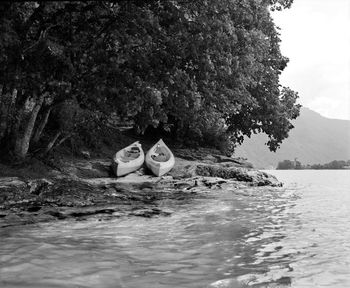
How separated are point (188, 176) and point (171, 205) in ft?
31.3

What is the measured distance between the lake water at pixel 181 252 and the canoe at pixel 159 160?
1139 cm

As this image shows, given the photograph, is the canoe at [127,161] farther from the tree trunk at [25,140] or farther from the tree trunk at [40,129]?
the tree trunk at [25,140]

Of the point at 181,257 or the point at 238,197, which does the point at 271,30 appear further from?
the point at 181,257

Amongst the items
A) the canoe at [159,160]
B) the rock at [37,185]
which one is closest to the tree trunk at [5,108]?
the rock at [37,185]

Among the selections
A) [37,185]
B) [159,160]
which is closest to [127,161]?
[159,160]

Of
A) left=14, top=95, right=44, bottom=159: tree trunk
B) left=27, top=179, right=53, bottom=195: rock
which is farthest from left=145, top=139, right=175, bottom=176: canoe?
left=27, top=179, right=53, bottom=195: rock

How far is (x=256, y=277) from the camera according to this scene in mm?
6004

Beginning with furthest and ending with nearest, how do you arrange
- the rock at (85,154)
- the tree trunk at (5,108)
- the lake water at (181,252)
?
the rock at (85,154) < the tree trunk at (5,108) < the lake water at (181,252)

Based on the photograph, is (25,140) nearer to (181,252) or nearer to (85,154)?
(85,154)

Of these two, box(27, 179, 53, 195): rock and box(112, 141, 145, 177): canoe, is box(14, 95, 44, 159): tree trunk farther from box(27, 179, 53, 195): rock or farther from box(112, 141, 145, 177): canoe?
box(112, 141, 145, 177): canoe

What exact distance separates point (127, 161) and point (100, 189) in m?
6.40

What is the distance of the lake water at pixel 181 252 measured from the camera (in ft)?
19.2

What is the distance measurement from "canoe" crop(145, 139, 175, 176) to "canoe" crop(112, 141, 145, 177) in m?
0.64

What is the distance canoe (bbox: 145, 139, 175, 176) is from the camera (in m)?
24.3
